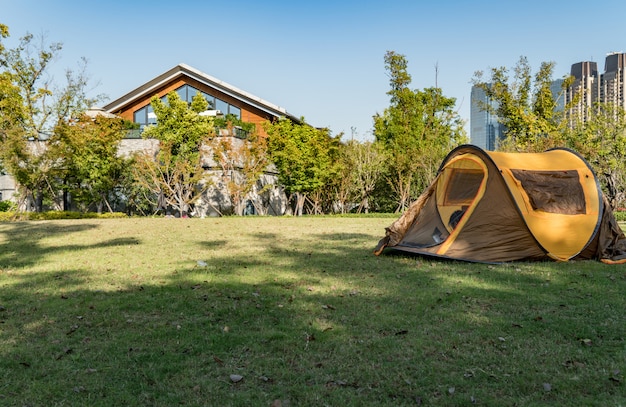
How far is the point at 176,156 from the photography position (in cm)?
2297

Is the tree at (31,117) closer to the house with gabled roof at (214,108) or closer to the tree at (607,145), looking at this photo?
the house with gabled roof at (214,108)

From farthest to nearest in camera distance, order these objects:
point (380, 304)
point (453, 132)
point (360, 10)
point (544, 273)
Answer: point (453, 132) → point (360, 10) → point (544, 273) → point (380, 304)

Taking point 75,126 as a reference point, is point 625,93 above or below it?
above

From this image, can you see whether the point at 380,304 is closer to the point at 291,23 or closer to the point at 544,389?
the point at 544,389

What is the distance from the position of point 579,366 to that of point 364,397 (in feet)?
6.06

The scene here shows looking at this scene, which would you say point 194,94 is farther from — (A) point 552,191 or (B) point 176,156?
(A) point 552,191

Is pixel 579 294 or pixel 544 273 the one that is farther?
pixel 544 273

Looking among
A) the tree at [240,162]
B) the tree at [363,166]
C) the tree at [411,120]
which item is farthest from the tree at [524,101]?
the tree at [240,162]

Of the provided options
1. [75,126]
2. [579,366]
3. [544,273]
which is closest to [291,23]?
[75,126]

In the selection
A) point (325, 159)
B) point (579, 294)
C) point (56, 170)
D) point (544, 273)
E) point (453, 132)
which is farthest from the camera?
point (453, 132)

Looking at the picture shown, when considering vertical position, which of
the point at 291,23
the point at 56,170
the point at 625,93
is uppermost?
the point at 625,93

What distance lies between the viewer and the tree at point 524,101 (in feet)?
96.6

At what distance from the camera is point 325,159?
81.5 feet

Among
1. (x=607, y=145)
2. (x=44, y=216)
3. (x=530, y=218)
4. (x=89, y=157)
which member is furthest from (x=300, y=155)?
(x=607, y=145)
